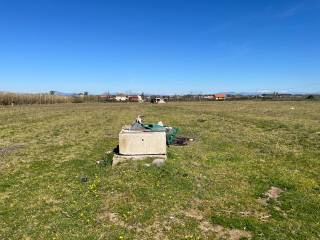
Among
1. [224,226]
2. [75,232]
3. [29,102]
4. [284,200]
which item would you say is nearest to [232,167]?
[284,200]

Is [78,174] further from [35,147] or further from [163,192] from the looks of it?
[35,147]

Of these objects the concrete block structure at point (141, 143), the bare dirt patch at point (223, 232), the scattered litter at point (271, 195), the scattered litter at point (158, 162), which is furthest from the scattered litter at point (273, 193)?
the concrete block structure at point (141, 143)

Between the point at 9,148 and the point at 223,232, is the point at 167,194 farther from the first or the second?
the point at 9,148

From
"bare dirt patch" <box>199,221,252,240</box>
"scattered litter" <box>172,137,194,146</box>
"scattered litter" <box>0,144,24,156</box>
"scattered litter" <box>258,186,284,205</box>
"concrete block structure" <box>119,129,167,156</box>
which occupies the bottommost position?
"bare dirt patch" <box>199,221,252,240</box>

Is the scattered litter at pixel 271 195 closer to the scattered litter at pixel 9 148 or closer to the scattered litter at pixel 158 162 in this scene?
the scattered litter at pixel 158 162

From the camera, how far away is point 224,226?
1001cm

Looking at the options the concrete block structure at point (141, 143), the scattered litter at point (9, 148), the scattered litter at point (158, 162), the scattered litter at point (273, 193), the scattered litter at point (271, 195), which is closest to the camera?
the scattered litter at point (271, 195)

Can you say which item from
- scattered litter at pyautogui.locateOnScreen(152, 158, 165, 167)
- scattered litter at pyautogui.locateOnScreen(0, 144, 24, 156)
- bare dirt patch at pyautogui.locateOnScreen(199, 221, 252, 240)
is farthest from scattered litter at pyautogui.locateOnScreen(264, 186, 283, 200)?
scattered litter at pyautogui.locateOnScreen(0, 144, 24, 156)

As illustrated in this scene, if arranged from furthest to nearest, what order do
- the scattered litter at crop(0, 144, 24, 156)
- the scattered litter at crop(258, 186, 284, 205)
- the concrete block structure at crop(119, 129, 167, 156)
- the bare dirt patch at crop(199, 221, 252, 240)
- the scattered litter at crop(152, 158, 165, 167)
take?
1. the scattered litter at crop(0, 144, 24, 156)
2. the concrete block structure at crop(119, 129, 167, 156)
3. the scattered litter at crop(152, 158, 165, 167)
4. the scattered litter at crop(258, 186, 284, 205)
5. the bare dirt patch at crop(199, 221, 252, 240)

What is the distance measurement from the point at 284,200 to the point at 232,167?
166 inches

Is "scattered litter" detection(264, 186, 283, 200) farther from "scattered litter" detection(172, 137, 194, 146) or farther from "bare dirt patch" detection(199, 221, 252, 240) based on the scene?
"scattered litter" detection(172, 137, 194, 146)

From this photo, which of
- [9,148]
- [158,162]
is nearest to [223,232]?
[158,162]

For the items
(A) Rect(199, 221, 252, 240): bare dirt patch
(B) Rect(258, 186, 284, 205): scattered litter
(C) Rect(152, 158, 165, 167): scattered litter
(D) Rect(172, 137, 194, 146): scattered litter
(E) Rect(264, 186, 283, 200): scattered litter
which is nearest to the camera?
(A) Rect(199, 221, 252, 240): bare dirt patch

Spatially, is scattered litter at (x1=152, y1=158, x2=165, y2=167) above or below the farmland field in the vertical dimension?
above
